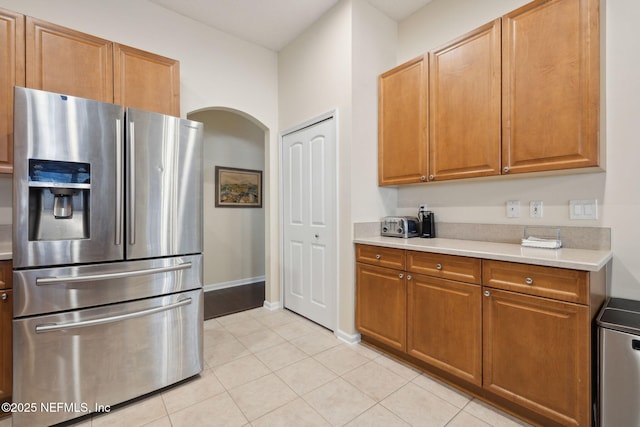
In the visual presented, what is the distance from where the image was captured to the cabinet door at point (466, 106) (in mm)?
2016

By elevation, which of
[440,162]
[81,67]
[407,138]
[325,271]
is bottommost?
[325,271]

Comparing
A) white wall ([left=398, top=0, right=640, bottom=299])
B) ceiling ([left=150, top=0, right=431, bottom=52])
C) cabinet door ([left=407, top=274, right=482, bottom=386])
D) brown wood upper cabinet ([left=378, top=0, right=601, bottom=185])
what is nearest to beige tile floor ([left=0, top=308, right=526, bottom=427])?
cabinet door ([left=407, top=274, right=482, bottom=386])

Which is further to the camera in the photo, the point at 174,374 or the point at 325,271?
the point at 325,271

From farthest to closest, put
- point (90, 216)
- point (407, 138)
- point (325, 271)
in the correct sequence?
1. point (325, 271)
2. point (407, 138)
3. point (90, 216)

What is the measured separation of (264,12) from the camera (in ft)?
9.23

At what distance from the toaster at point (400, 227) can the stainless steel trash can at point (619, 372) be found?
1332 mm

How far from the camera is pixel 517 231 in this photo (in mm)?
2164

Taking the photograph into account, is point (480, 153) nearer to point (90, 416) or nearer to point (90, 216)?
point (90, 216)

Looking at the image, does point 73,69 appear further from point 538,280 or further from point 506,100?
point 538,280

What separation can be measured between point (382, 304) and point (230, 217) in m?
2.90

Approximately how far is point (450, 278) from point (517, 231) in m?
0.73

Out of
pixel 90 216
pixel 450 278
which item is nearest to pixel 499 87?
pixel 450 278

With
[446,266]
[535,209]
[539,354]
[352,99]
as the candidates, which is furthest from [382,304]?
[352,99]

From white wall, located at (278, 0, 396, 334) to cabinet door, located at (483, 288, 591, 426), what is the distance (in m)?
1.17
